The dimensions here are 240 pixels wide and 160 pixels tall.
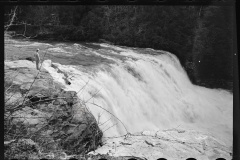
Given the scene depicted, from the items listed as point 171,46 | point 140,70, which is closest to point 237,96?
point 140,70

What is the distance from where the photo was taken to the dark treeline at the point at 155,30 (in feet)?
19.0

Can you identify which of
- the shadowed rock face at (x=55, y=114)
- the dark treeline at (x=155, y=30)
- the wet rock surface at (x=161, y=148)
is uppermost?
the dark treeline at (x=155, y=30)

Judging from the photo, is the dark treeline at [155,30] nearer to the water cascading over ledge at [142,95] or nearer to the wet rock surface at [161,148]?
the water cascading over ledge at [142,95]

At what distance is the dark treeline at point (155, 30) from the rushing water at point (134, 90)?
46cm

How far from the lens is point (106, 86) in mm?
5336

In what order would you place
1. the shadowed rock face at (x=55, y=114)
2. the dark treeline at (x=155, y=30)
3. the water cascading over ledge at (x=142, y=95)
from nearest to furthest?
1. the shadowed rock face at (x=55, y=114)
2. the water cascading over ledge at (x=142, y=95)
3. the dark treeline at (x=155, y=30)

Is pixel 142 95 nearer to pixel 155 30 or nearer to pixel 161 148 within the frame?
pixel 161 148

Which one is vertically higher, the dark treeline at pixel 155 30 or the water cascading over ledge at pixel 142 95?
the dark treeline at pixel 155 30

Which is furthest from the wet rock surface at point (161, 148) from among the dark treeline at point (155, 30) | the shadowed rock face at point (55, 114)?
the dark treeline at point (155, 30)

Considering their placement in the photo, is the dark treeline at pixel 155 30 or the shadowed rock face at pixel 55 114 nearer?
the shadowed rock face at pixel 55 114

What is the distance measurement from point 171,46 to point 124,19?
2.71m

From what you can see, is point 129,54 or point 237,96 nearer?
point 237,96

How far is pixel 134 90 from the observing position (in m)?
6.07

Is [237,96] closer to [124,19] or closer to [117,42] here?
[124,19]
